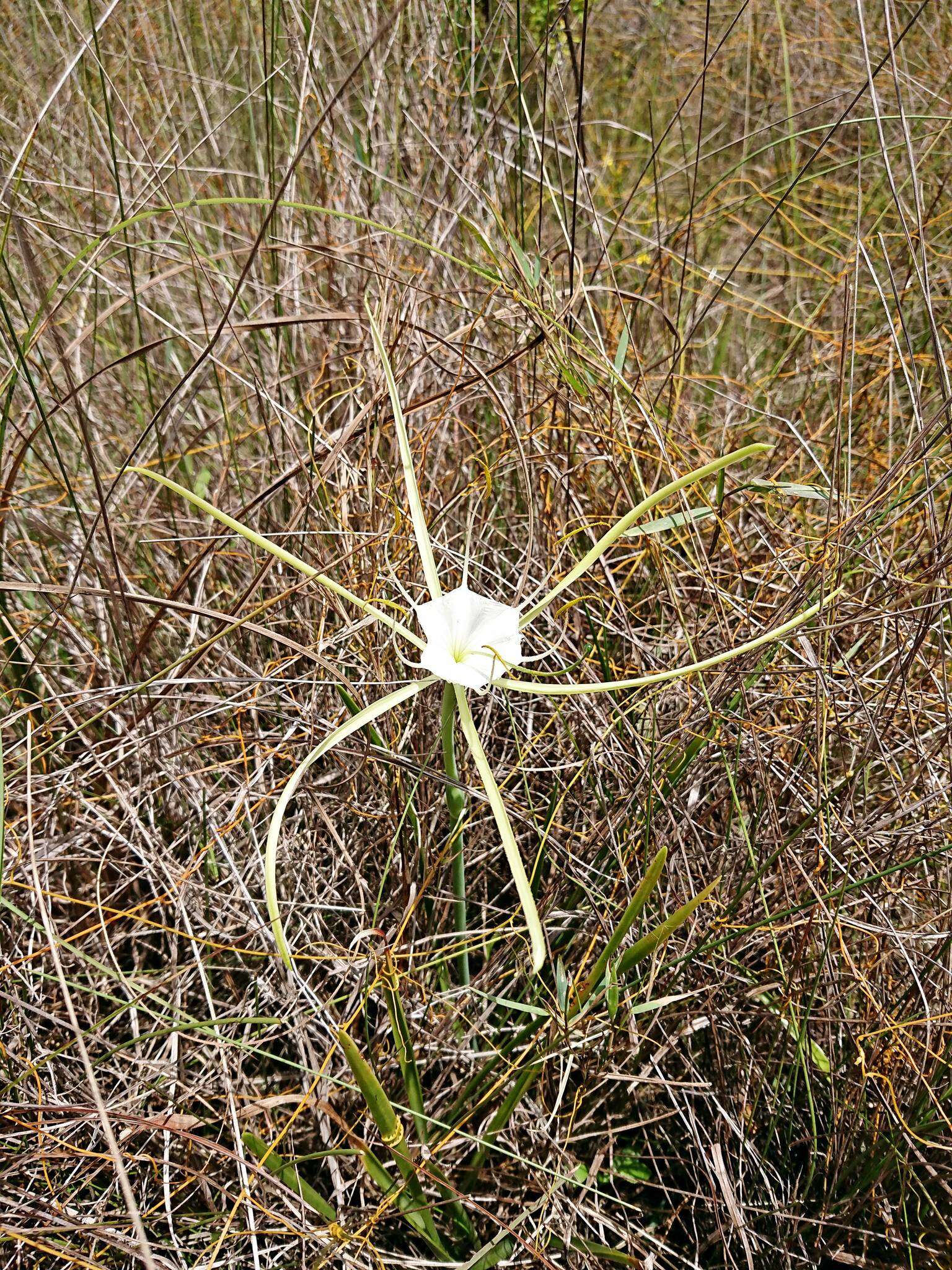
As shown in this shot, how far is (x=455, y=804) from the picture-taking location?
1002 mm

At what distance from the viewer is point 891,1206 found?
1138mm

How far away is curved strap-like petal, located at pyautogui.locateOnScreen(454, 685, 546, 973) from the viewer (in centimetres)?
71

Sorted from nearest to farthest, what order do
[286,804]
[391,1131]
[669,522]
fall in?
[286,804] → [391,1131] → [669,522]

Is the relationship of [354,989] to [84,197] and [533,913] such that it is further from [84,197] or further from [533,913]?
[84,197]

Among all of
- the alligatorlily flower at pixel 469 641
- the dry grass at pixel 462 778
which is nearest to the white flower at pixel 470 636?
the alligatorlily flower at pixel 469 641

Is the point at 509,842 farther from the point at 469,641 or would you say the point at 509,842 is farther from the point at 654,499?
the point at 654,499

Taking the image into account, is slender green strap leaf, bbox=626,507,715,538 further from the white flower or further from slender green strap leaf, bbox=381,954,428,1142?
slender green strap leaf, bbox=381,954,428,1142

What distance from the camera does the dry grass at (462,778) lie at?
3.74ft

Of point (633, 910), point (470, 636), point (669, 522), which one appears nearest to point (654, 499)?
point (470, 636)

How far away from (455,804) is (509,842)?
236mm

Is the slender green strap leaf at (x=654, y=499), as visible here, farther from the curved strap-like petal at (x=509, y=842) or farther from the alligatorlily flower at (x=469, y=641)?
the curved strap-like petal at (x=509, y=842)

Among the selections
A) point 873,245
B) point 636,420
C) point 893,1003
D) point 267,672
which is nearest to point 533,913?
point 893,1003

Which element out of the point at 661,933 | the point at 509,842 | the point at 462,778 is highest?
the point at 509,842

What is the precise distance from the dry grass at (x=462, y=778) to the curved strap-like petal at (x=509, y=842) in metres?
0.22
